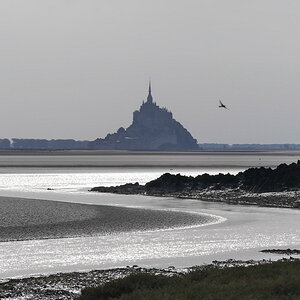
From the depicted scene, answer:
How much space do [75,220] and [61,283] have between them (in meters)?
24.7

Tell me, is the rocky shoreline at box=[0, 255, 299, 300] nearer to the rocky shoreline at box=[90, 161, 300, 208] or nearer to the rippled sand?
the rippled sand

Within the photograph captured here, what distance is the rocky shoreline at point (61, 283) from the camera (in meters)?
24.1

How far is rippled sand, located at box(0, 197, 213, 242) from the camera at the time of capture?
143 feet

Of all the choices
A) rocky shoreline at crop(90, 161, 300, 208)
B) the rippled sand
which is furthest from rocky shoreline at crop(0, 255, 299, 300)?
rocky shoreline at crop(90, 161, 300, 208)

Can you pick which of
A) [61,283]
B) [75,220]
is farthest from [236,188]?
[61,283]

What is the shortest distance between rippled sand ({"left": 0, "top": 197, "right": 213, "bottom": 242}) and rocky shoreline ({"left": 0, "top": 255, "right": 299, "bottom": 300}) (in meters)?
12.8

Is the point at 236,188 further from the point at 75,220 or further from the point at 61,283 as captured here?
the point at 61,283

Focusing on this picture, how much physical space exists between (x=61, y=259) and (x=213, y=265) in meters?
7.96

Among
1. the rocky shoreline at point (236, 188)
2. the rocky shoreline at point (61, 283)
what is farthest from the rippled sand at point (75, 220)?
the rocky shoreline at point (236, 188)

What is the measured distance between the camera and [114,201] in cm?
7081

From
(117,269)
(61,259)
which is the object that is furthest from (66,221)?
(117,269)

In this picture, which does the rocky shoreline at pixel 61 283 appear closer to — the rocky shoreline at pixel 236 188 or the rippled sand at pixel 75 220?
the rippled sand at pixel 75 220

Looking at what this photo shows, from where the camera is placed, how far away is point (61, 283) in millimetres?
26062

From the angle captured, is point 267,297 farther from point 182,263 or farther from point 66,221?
point 66,221
